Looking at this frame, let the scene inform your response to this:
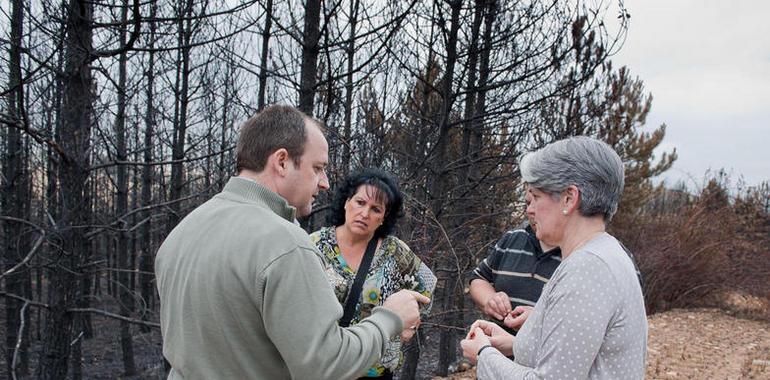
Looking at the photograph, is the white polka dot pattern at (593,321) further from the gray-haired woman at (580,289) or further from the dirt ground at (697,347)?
the dirt ground at (697,347)

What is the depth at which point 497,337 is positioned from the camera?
192cm

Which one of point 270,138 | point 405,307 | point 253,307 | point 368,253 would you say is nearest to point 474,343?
point 405,307

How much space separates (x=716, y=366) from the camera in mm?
6457

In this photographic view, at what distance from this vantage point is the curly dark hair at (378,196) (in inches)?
116

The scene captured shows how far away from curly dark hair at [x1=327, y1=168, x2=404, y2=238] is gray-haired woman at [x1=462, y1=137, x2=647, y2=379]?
1.26m

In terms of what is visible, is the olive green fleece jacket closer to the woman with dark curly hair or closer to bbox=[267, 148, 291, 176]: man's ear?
bbox=[267, 148, 291, 176]: man's ear

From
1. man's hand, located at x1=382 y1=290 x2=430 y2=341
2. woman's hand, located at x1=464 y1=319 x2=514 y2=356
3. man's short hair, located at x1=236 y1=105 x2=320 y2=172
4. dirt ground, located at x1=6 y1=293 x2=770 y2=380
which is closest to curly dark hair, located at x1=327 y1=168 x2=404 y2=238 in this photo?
woman's hand, located at x1=464 y1=319 x2=514 y2=356

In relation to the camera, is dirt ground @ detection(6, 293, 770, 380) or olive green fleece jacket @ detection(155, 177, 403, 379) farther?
dirt ground @ detection(6, 293, 770, 380)

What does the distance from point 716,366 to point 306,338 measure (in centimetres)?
684

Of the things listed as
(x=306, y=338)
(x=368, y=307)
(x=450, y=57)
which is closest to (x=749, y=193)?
(x=450, y=57)

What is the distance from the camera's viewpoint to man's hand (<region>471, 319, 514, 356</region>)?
191 cm

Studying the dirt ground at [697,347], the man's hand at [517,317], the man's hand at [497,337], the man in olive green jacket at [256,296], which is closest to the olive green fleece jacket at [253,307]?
the man in olive green jacket at [256,296]

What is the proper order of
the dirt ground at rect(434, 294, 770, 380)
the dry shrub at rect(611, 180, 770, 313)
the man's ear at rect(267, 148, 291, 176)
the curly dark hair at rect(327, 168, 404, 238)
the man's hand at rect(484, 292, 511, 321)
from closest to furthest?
the man's ear at rect(267, 148, 291, 176), the man's hand at rect(484, 292, 511, 321), the curly dark hair at rect(327, 168, 404, 238), the dirt ground at rect(434, 294, 770, 380), the dry shrub at rect(611, 180, 770, 313)

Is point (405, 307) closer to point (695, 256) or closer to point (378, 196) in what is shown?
point (378, 196)
